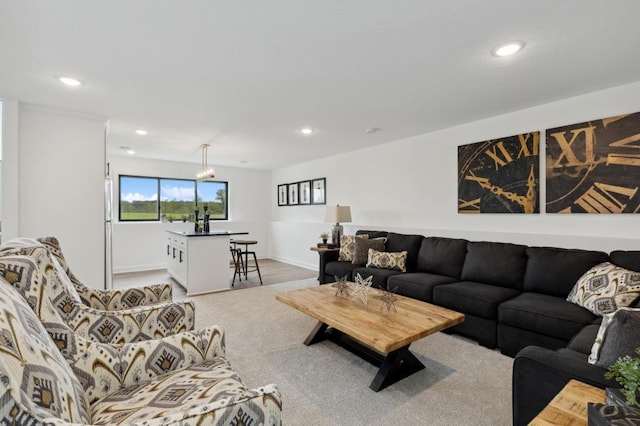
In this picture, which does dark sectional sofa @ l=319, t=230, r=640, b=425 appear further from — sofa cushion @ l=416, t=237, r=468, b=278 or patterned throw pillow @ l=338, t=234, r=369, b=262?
patterned throw pillow @ l=338, t=234, r=369, b=262

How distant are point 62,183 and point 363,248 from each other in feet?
12.3

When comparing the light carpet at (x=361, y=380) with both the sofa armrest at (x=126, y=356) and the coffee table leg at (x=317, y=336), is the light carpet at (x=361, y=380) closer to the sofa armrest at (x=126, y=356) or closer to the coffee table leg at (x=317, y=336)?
the coffee table leg at (x=317, y=336)

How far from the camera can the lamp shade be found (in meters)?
5.10

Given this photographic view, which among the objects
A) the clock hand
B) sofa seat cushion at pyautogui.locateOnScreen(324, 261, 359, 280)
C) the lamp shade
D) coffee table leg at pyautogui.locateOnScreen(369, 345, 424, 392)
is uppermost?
the clock hand

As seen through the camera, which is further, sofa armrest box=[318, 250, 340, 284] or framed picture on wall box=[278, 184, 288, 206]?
framed picture on wall box=[278, 184, 288, 206]

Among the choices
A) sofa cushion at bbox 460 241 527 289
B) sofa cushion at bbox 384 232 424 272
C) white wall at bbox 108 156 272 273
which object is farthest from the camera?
white wall at bbox 108 156 272 273

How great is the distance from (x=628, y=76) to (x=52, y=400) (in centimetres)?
409

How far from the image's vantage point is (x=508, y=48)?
83.5 inches

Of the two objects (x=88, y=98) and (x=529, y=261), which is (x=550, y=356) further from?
(x=88, y=98)

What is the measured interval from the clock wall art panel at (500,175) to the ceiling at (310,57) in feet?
1.30

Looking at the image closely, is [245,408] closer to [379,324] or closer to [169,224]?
[379,324]

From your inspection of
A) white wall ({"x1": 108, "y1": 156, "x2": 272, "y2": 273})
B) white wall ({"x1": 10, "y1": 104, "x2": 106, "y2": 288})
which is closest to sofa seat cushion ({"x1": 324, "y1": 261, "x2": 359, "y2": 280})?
white wall ({"x1": 10, "y1": 104, "x2": 106, "y2": 288})

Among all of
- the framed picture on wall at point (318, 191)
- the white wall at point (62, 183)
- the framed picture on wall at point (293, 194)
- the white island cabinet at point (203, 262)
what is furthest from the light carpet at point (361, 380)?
the framed picture on wall at point (293, 194)

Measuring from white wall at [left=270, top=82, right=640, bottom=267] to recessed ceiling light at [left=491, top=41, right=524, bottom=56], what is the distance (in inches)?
55.5
